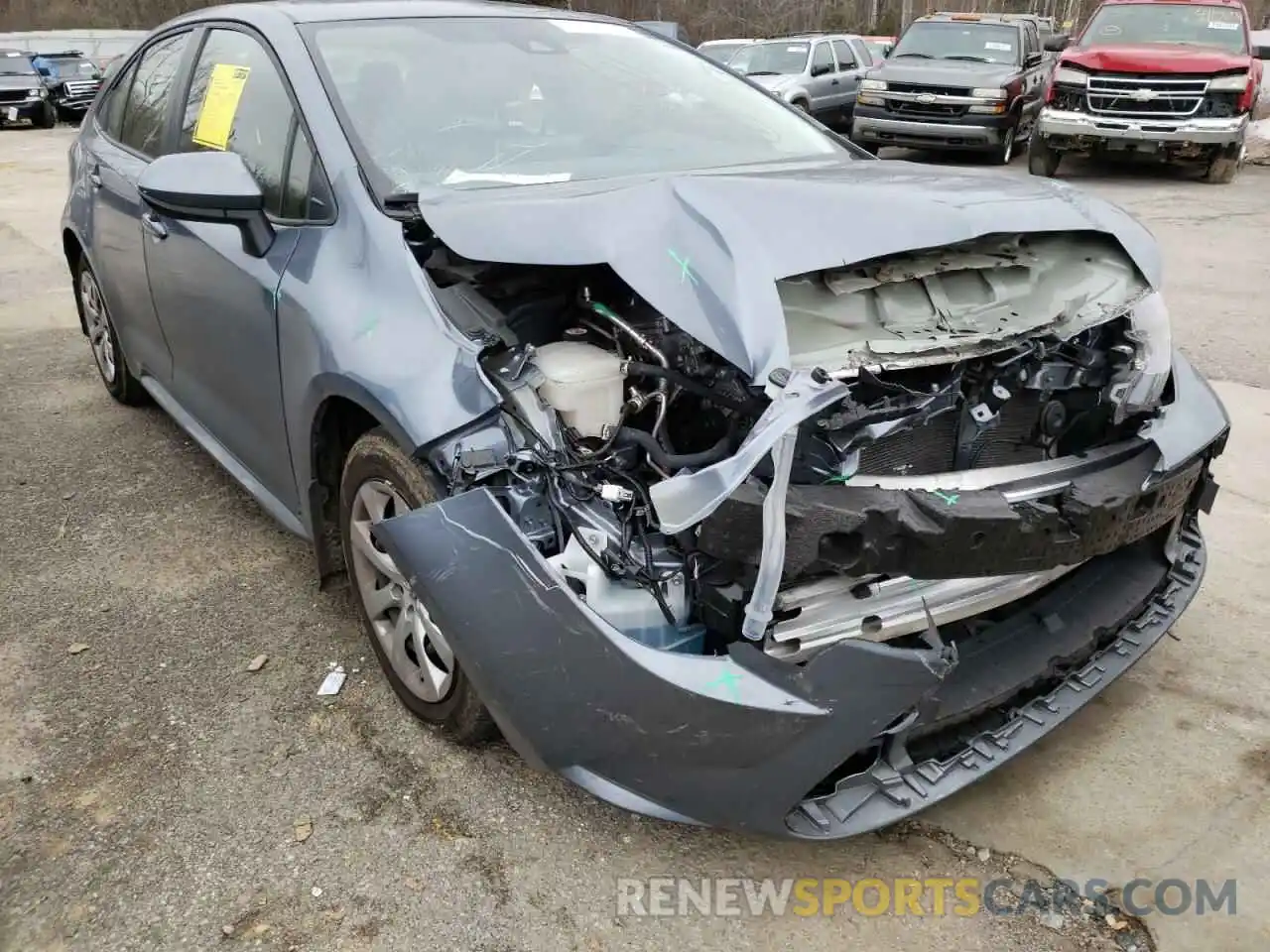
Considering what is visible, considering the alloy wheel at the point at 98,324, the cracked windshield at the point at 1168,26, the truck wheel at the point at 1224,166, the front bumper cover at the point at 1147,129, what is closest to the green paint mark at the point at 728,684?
the alloy wheel at the point at 98,324

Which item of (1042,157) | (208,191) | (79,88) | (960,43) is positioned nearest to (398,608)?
(208,191)

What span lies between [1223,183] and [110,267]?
Answer: 1141 centimetres

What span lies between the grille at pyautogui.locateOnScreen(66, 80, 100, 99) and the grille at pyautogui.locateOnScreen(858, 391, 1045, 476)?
23.5m

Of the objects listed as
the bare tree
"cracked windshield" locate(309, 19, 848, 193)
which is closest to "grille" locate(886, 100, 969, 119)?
"cracked windshield" locate(309, 19, 848, 193)

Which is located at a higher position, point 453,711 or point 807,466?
point 807,466

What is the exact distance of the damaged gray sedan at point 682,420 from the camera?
186 cm

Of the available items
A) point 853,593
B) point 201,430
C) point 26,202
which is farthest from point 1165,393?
point 26,202

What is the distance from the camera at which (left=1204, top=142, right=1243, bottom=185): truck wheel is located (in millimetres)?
10797

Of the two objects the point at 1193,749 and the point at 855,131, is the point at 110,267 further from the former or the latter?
the point at 855,131

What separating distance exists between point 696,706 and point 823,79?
13.8 meters

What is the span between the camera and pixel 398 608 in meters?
2.58

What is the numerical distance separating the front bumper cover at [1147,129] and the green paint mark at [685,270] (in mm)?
10288

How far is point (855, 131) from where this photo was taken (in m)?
12.6

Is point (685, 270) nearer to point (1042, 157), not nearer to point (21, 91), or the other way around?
point (1042, 157)
